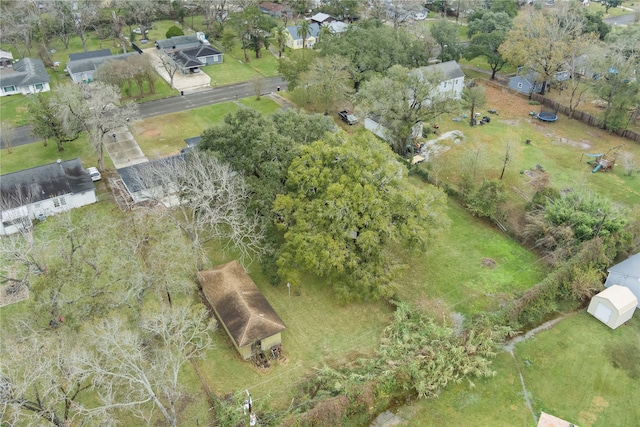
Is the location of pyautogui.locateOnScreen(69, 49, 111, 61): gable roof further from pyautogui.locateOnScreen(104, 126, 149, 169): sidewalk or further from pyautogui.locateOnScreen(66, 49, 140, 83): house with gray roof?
pyautogui.locateOnScreen(104, 126, 149, 169): sidewalk

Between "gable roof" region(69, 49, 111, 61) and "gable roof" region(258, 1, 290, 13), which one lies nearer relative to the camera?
"gable roof" region(69, 49, 111, 61)

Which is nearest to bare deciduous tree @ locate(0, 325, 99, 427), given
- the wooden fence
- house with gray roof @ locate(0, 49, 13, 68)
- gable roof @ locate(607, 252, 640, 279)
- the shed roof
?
the shed roof

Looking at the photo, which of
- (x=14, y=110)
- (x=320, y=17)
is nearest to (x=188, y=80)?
(x=14, y=110)

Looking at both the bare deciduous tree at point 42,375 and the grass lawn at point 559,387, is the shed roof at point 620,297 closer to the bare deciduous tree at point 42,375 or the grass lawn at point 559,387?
the grass lawn at point 559,387

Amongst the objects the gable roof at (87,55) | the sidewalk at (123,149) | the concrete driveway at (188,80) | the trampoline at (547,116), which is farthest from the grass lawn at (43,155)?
the trampoline at (547,116)

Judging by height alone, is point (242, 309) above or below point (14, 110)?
above

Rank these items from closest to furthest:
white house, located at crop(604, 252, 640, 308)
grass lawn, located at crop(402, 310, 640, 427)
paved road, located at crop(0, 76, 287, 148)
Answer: grass lawn, located at crop(402, 310, 640, 427)
white house, located at crop(604, 252, 640, 308)
paved road, located at crop(0, 76, 287, 148)

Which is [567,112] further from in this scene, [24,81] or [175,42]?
[24,81]
